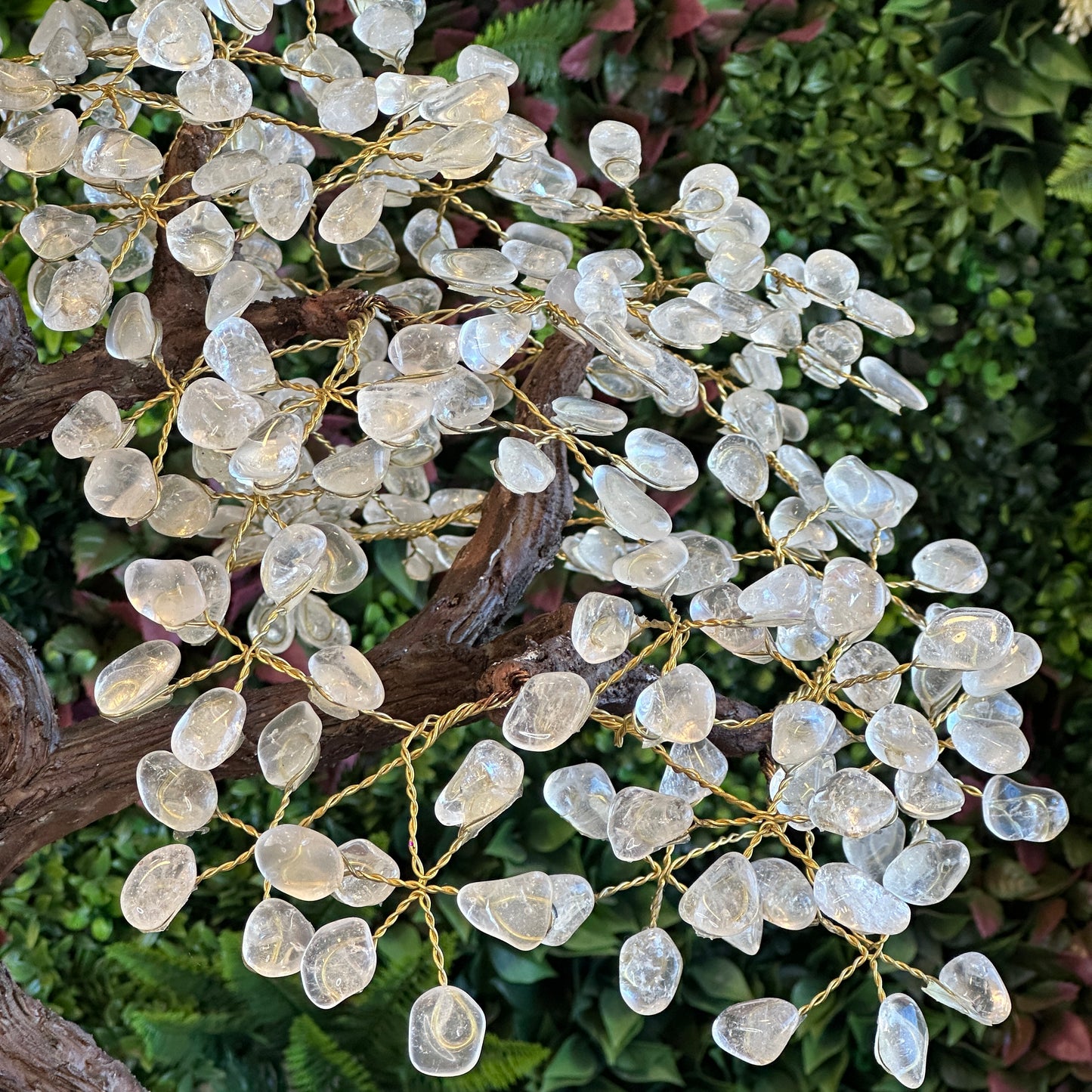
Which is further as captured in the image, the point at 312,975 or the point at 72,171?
the point at 72,171

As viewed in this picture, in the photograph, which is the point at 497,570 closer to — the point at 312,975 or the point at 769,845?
the point at 312,975

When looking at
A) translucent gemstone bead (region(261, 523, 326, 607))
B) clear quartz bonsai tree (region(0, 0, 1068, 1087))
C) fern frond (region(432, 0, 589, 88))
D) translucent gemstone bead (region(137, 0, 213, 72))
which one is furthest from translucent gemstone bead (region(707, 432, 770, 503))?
fern frond (region(432, 0, 589, 88))

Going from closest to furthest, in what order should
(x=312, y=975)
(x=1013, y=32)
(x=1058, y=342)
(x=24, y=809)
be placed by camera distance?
1. (x=312, y=975)
2. (x=24, y=809)
3. (x=1013, y=32)
4. (x=1058, y=342)

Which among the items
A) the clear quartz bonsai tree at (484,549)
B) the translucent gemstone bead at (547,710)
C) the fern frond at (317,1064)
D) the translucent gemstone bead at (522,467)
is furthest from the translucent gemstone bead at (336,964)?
the fern frond at (317,1064)

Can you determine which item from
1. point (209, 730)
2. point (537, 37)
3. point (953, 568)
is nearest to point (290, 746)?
point (209, 730)

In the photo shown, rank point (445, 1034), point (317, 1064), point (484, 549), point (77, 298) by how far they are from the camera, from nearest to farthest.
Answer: point (445, 1034) → point (77, 298) → point (484, 549) → point (317, 1064)

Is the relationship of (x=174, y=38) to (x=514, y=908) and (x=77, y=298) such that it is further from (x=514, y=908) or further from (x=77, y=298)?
(x=514, y=908)

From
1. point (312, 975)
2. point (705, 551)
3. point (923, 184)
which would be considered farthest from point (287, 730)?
point (923, 184)
